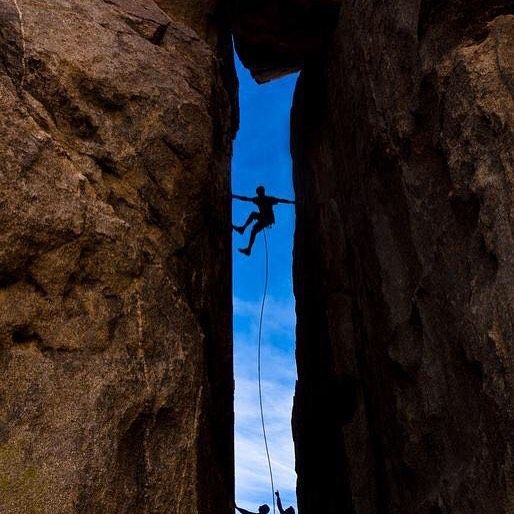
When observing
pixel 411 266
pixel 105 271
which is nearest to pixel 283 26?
pixel 411 266

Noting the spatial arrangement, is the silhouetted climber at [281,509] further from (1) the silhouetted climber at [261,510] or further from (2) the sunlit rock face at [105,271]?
(2) the sunlit rock face at [105,271]

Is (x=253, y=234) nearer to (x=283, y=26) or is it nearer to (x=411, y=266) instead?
(x=283, y=26)

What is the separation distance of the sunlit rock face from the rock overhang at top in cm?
367

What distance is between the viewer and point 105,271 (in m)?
4.79

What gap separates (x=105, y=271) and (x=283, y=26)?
6.56m

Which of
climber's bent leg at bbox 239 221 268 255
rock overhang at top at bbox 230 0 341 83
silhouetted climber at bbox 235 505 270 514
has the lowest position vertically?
silhouetted climber at bbox 235 505 270 514

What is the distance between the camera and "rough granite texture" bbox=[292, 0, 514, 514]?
4637 mm

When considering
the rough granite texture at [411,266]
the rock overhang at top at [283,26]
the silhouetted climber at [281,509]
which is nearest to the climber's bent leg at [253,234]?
the rough granite texture at [411,266]

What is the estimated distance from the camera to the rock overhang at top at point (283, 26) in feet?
31.2

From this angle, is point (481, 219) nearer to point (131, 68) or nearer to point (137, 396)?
point (137, 396)

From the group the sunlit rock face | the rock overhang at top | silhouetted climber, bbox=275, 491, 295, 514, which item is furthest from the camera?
silhouetted climber, bbox=275, 491, 295, 514

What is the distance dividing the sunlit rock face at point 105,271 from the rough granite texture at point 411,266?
1.87 m

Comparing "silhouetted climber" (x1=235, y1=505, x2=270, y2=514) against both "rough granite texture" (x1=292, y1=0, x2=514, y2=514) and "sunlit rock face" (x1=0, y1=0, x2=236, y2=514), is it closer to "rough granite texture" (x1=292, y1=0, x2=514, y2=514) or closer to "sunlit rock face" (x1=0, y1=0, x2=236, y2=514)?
"rough granite texture" (x1=292, y1=0, x2=514, y2=514)

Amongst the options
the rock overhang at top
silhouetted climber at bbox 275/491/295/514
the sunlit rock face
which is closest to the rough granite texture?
the rock overhang at top
